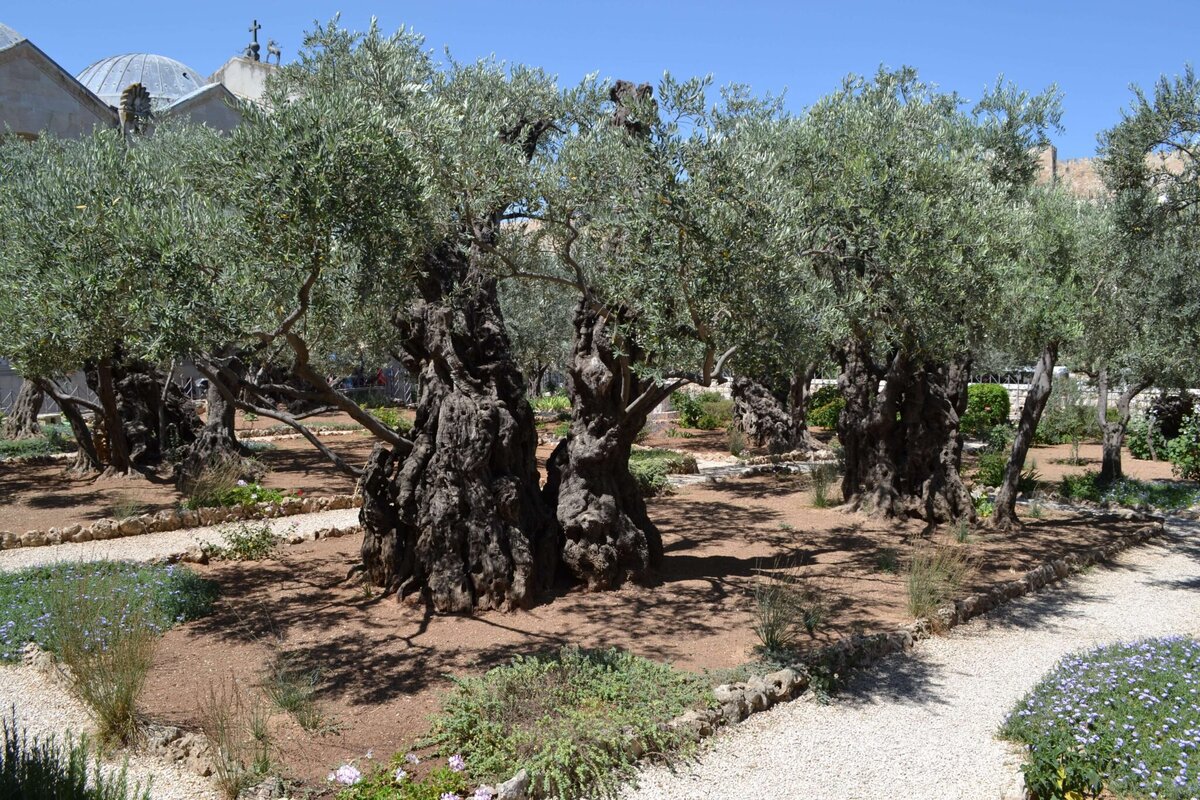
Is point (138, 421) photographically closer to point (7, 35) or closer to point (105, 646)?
point (105, 646)

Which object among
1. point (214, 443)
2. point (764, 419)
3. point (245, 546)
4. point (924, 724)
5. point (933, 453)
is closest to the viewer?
point (924, 724)

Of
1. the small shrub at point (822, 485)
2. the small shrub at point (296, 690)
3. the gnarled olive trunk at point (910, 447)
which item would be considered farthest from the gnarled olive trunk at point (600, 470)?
the small shrub at point (822, 485)

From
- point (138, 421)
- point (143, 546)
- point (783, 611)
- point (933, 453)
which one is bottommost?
point (783, 611)

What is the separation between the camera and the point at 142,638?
6.73m

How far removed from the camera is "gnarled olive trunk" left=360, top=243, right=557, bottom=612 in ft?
28.0

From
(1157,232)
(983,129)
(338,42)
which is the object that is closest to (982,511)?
(1157,232)

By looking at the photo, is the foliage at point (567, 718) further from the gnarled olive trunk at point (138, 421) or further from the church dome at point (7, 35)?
the church dome at point (7, 35)

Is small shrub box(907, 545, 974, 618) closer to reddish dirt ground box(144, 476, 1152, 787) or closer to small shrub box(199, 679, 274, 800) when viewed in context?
reddish dirt ground box(144, 476, 1152, 787)

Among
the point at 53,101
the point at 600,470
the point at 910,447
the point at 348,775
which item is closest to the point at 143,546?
the point at 600,470

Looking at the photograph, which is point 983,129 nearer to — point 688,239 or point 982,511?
point 982,511

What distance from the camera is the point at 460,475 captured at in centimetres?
859

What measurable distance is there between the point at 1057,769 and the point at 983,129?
1075 centimetres

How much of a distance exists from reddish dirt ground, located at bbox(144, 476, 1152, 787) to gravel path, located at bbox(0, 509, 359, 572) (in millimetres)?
1042

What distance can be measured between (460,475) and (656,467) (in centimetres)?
850
